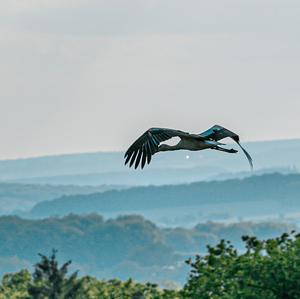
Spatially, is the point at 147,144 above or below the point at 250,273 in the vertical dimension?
below

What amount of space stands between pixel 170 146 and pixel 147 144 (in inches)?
12.7

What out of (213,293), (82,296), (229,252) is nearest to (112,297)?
(82,296)

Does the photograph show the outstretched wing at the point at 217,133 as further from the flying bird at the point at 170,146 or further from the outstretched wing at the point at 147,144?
the outstretched wing at the point at 147,144

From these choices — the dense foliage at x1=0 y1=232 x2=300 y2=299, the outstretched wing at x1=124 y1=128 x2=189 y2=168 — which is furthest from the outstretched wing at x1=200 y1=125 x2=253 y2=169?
the dense foliage at x1=0 y1=232 x2=300 y2=299

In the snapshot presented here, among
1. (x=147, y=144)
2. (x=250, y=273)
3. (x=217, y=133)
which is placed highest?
(x=250, y=273)

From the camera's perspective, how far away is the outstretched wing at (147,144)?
21062 mm

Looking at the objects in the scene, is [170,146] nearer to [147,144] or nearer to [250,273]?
[147,144]

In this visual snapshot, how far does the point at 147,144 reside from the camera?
70.9 feet

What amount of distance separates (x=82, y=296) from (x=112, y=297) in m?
1.71

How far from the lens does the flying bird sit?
20.9 metres

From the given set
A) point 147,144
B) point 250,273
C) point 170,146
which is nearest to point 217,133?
point 170,146

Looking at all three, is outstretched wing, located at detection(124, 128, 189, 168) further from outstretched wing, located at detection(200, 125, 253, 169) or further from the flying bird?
outstretched wing, located at detection(200, 125, 253, 169)

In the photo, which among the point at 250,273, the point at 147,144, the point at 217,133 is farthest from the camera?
the point at 250,273

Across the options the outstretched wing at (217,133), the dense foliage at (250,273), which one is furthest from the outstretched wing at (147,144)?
the dense foliage at (250,273)
